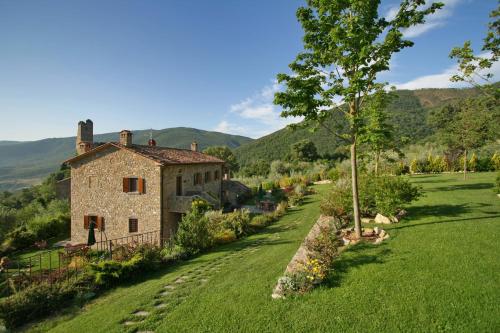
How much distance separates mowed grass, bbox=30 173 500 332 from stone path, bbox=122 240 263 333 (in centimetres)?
→ 5

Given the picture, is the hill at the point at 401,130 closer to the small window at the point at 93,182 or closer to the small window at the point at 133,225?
the small window at the point at 93,182

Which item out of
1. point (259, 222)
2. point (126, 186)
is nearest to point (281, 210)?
point (259, 222)

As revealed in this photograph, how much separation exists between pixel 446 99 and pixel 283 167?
6503 centimetres

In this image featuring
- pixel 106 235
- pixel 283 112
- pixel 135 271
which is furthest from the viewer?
pixel 106 235

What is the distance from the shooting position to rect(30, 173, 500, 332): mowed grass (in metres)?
4.85

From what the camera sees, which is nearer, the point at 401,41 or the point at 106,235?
the point at 401,41

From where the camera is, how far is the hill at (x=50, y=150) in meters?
123

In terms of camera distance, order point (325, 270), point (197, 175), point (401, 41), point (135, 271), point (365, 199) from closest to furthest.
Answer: point (325, 270)
point (401, 41)
point (135, 271)
point (365, 199)
point (197, 175)

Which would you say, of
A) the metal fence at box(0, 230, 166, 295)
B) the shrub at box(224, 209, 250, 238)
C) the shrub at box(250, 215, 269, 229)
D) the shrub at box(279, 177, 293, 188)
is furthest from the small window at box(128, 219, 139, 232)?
the shrub at box(279, 177, 293, 188)

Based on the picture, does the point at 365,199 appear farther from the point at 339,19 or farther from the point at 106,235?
the point at 106,235

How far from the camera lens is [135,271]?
11.1m

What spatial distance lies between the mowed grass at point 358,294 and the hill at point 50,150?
117 m

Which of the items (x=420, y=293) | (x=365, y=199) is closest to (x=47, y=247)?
(x=365, y=199)

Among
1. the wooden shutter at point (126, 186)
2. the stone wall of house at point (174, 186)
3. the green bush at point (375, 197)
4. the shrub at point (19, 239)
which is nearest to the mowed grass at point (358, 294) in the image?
the green bush at point (375, 197)
